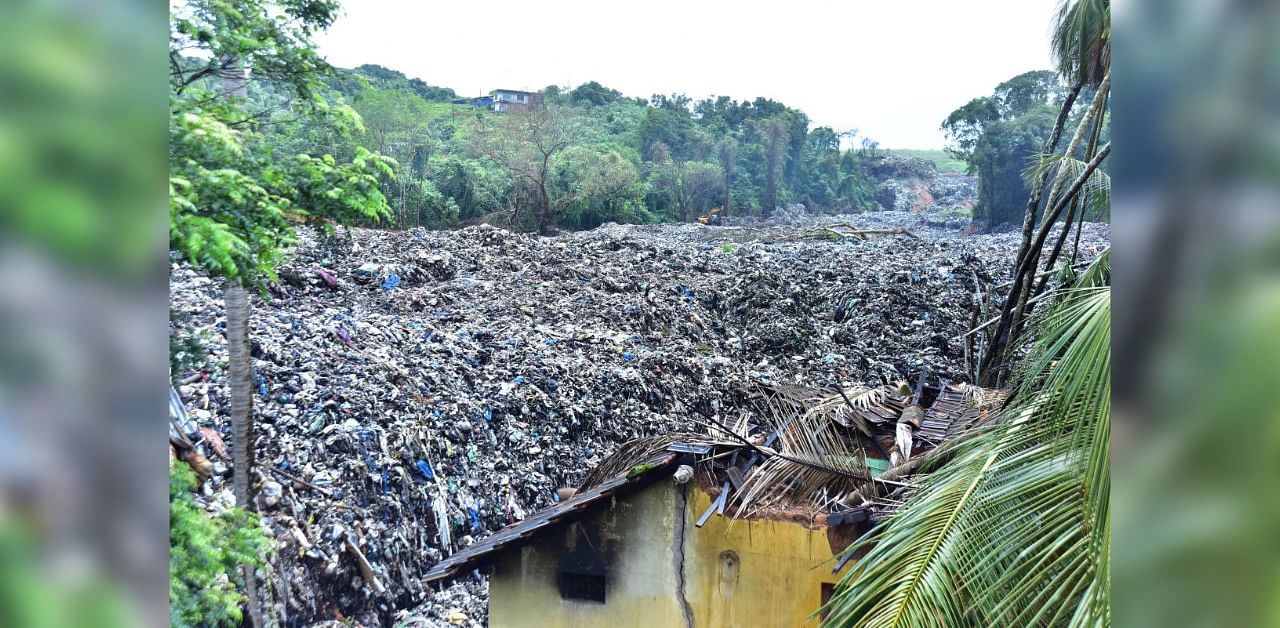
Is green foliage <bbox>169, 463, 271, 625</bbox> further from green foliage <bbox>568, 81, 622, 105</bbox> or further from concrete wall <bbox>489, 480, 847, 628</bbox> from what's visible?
green foliage <bbox>568, 81, 622, 105</bbox>

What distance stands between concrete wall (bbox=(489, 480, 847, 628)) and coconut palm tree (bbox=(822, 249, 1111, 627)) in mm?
728

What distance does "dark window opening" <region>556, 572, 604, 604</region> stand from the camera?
7.66ft

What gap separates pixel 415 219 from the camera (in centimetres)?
735

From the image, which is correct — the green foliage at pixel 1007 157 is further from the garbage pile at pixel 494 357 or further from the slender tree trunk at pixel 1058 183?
the slender tree trunk at pixel 1058 183

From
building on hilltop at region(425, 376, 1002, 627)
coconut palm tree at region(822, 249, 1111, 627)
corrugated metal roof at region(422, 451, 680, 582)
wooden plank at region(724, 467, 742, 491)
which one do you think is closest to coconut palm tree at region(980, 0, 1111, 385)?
building on hilltop at region(425, 376, 1002, 627)

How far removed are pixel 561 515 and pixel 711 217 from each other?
6411mm

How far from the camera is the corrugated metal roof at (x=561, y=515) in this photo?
7.34 feet

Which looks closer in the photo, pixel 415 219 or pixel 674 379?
pixel 674 379

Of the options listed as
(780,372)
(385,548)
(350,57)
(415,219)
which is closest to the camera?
(385,548)

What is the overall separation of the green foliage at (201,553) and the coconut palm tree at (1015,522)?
4.90 ft

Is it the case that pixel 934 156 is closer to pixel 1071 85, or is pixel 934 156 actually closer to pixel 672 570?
pixel 1071 85
